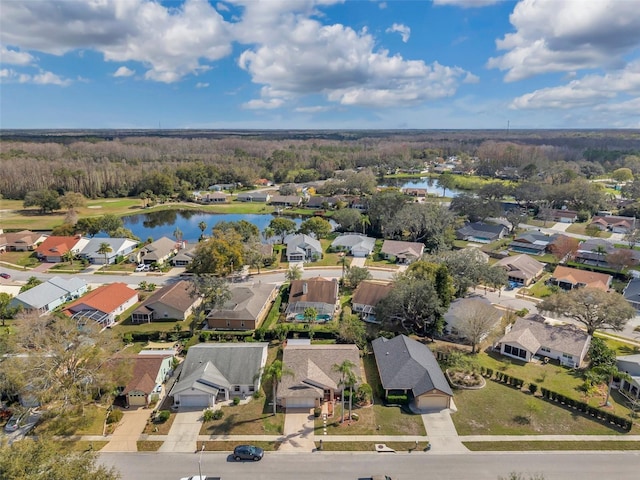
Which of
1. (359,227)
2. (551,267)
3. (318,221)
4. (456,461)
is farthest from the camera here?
(359,227)

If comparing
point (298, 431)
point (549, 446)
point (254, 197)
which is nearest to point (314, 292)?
Answer: point (298, 431)

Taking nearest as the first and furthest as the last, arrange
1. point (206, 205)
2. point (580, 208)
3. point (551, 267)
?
1. point (551, 267)
2. point (580, 208)
3. point (206, 205)

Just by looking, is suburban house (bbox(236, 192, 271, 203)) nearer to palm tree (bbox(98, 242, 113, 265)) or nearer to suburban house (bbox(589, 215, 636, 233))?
palm tree (bbox(98, 242, 113, 265))

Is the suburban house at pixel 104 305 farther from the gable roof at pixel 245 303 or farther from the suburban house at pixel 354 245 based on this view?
the suburban house at pixel 354 245

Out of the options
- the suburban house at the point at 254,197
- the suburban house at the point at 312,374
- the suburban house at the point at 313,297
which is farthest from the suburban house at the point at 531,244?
→ the suburban house at the point at 254,197

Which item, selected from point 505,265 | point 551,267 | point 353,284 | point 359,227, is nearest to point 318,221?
point 359,227

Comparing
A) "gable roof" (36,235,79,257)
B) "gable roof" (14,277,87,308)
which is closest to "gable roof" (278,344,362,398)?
"gable roof" (14,277,87,308)

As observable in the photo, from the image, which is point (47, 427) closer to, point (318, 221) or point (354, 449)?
point (354, 449)
